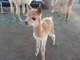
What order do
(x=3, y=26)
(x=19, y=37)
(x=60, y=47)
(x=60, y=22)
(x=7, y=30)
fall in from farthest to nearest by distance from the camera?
1. (x=60, y=22)
2. (x=3, y=26)
3. (x=7, y=30)
4. (x=19, y=37)
5. (x=60, y=47)

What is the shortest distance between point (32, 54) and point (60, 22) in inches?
81.4

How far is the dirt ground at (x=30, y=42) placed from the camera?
2.13 metres

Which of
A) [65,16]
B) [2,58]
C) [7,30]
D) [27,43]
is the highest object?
[65,16]

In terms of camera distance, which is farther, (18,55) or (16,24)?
(16,24)

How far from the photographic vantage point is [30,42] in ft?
8.48

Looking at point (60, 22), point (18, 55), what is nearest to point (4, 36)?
point (18, 55)

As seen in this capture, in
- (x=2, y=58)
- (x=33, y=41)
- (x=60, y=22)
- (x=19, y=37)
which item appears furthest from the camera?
(x=60, y=22)

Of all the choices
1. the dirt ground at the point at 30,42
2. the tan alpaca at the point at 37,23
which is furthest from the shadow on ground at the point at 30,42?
the tan alpaca at the point at 37,23

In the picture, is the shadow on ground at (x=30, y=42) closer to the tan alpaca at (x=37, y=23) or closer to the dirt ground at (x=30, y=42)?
the dirt ground at (x=30, y=42)

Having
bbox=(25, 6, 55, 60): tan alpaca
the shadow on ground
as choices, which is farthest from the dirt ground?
bbox=(25, 6, 55, 60): tan alpaca

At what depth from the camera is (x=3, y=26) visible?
3430 millimetres

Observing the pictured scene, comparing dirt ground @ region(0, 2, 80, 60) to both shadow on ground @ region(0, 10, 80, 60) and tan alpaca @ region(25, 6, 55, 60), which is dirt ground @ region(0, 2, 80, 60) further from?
tan alpaca @ region(25, 6, 55, 60)

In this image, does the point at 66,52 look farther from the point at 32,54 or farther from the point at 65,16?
the point at 65,16

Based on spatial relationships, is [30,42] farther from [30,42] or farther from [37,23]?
[37,23]
